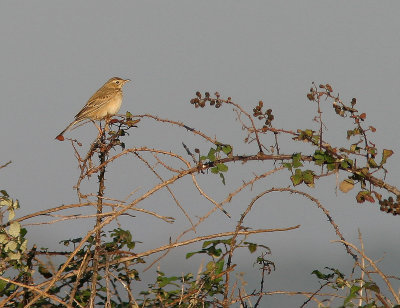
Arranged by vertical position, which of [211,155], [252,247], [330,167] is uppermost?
[330,167]

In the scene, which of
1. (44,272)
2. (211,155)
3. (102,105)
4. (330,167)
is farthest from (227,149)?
(102,105)

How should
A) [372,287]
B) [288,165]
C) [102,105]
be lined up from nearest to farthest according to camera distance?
[372,287], [288,165], [102,105]

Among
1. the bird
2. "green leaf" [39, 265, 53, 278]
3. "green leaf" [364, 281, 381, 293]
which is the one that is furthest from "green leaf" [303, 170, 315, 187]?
the bird

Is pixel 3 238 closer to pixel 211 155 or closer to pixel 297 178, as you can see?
pixel 211 155

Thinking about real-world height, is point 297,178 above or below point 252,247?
above

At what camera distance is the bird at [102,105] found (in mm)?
13016

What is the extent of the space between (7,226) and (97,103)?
320 inches

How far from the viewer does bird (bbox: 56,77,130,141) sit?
13.0 meters

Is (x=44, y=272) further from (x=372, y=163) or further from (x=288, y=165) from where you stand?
(x=372, y=163)

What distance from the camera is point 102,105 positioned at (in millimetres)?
13297

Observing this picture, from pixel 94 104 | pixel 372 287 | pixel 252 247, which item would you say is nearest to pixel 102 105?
pixel 94 104

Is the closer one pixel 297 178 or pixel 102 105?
pixel 297 178

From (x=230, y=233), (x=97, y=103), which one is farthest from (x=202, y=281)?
(x=97, y=103)

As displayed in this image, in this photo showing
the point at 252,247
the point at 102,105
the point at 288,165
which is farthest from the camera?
the point at 102,105
